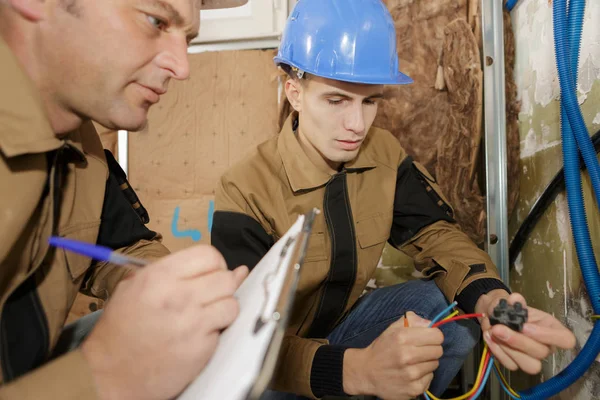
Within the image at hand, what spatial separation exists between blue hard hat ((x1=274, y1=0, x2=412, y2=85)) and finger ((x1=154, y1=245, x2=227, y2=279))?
72 cm

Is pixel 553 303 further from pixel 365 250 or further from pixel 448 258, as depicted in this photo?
pixel 365 250

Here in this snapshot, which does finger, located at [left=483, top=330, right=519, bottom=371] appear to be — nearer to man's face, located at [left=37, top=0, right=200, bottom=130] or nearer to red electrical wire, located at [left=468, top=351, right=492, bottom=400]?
red electrical wire, located at [left=468, top=351, right=492, bottom=400]

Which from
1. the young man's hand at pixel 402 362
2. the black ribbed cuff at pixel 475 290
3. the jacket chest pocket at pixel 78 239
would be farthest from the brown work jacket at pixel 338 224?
the jacket chest pocket at pixel 78 239

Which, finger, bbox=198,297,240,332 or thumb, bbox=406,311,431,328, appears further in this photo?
thumb, bbox=406,311,431,328

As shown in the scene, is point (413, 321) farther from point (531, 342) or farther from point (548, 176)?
point (548, 176)

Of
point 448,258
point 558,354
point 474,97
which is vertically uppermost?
point 474,97

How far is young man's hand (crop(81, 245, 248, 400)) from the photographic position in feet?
1.35

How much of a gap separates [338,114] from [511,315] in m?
0.60

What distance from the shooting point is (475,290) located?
37.6 inches

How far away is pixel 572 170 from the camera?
0.91 m

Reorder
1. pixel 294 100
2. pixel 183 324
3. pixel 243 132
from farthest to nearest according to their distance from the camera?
pixel 243 132
pixel 294 100
pixel 183 324

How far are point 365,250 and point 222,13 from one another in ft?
4.35

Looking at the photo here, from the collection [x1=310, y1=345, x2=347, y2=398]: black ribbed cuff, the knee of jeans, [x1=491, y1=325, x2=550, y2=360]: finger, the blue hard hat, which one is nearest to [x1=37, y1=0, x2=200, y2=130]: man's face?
the blue hard hat

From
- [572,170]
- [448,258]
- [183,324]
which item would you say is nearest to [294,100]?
[448,258]
